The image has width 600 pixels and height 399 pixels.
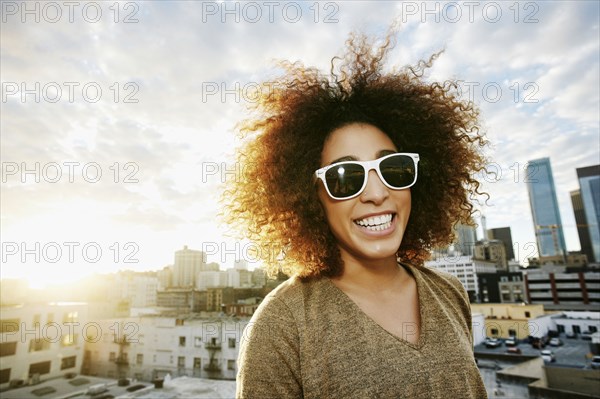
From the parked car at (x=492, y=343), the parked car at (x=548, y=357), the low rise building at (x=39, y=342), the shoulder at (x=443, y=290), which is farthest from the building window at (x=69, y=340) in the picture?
the parked car at (x=492, y=343)

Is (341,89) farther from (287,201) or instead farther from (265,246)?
(265,246)

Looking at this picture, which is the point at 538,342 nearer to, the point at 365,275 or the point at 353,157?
the point at 365,275

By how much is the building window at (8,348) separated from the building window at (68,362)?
4366 mm

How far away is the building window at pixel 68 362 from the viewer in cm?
2411

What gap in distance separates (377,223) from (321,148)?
0.58 metres

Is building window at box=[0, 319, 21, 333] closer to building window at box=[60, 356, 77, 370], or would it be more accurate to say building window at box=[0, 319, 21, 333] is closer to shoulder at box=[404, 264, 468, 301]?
building window at box=[60, 356, 77, 370]

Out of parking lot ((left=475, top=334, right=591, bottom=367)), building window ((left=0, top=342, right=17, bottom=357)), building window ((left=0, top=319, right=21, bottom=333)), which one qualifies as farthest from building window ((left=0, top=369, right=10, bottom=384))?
parking lot ((left=475, top=334, right=591, bottom=367))

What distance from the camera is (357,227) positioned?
154cm

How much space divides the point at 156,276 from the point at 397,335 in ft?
222

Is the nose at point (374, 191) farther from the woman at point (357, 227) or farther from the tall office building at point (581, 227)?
the tall office building at point (581, 227)

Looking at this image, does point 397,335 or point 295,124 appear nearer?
point 397,335

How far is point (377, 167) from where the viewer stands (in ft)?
5.18

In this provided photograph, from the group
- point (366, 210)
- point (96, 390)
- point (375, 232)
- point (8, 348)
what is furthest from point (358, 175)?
point (8, 348)

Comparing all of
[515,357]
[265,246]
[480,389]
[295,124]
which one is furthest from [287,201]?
[515,357]
